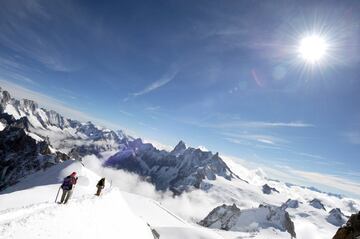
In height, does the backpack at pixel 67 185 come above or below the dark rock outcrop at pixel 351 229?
below

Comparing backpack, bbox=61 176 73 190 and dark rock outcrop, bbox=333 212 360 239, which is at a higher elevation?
dark rock outcrop, bbox=333 212 360 239

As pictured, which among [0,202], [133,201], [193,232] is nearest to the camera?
[0,202]

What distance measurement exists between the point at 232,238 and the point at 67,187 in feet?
292

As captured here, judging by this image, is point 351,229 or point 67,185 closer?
point 67,185

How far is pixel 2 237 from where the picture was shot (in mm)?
14836

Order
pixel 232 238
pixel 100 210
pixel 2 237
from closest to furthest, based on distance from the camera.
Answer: pixel 2 237, pixel 100 210, pixel 232 238

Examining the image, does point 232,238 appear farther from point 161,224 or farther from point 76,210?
point 76,210

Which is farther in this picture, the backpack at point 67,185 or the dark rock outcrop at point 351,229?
the dark rock outcrop at point 351,229

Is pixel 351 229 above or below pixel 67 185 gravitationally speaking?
above

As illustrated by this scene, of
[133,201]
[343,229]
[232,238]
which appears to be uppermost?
[343,229]

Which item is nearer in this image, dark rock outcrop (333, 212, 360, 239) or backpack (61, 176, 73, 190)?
backpack (61, 176, 73, 190)

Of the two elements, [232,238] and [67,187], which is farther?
[232,238]

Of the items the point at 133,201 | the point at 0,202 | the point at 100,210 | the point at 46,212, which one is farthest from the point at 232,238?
the point at 46,212

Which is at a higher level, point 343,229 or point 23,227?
point 343,229
